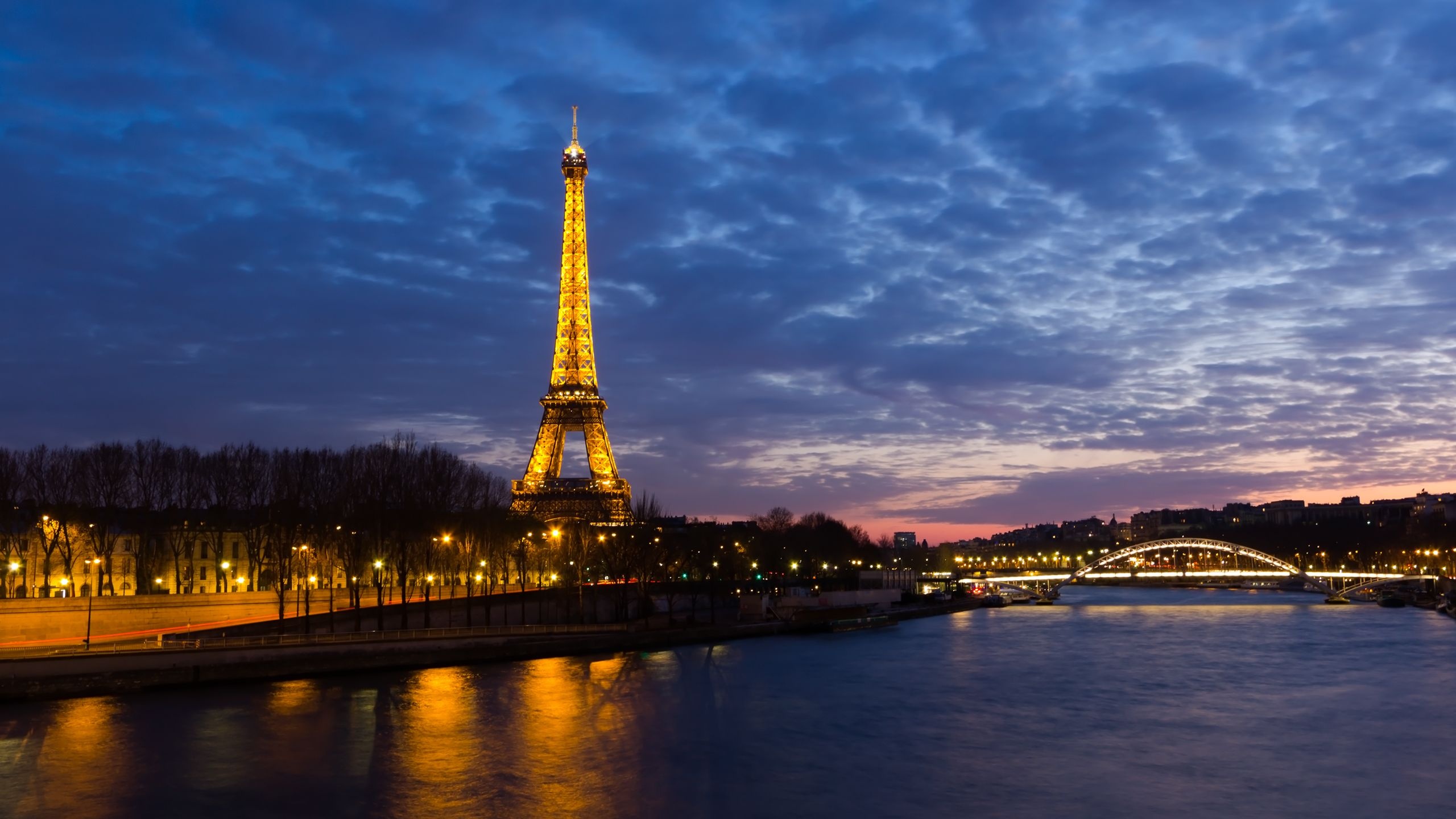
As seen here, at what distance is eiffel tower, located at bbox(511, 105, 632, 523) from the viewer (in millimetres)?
79000

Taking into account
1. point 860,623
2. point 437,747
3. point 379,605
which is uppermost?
point 379,605

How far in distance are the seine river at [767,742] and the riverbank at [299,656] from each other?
85 cm

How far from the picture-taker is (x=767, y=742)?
2542 centimetres

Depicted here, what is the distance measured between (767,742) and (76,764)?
13.7 metres

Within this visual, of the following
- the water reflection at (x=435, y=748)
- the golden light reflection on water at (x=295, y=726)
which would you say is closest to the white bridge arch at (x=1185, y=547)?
the water reflection at (x=435, y=748)

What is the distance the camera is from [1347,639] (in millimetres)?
51938

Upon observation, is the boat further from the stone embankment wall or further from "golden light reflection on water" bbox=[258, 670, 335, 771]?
"golden light reflection on water" bbox=[258, 670, 335, 771]

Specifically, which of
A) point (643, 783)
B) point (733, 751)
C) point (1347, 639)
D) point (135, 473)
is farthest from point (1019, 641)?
point (135, 473)

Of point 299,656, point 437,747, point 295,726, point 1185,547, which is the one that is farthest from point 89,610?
point 1185,547

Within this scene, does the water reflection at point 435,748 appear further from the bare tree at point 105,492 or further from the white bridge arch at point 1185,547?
the white bridge arch at point 1185,547

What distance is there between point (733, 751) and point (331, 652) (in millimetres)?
17121

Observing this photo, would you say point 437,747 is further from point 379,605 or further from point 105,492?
point 105,492

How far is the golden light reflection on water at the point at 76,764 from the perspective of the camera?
60.9ft

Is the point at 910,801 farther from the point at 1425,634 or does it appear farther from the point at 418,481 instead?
the point at 1425,634
